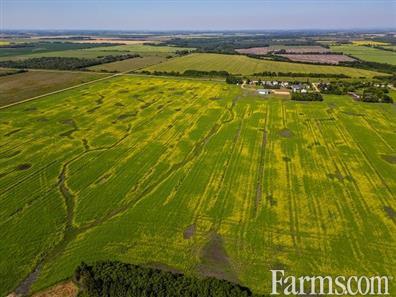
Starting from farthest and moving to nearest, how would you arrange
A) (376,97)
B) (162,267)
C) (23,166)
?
(376,97) → (23,166) → (162,267)

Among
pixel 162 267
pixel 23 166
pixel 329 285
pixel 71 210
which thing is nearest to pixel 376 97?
pixel 329 285

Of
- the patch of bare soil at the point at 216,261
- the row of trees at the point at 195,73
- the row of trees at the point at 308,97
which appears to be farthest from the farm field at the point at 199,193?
the row of trees at the point at 195,73

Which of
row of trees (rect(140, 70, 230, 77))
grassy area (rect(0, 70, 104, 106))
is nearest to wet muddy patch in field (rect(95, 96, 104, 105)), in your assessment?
grassy area (rect(0, 70, 104, 106))

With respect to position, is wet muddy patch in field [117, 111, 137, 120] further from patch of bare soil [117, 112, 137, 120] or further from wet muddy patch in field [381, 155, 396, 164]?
wet muddy patch in field [381, 155, 396, 164]

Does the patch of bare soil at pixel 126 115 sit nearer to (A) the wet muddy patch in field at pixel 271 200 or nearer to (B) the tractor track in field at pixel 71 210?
(B) the tractor track in field at pixel 71 210

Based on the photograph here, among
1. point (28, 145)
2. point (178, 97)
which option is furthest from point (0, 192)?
point (178, 97)

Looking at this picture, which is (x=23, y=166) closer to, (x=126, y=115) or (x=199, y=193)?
(x=199, y=193)
